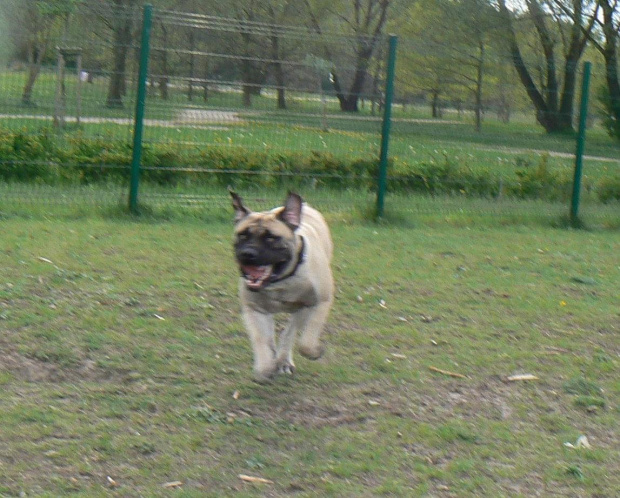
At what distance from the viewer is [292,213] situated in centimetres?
506

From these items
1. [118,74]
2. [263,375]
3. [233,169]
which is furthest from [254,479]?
[233,169]

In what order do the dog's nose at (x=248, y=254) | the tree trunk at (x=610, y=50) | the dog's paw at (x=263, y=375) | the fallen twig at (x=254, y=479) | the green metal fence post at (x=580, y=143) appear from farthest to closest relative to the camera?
1. the tree trunk at (x=610, y=50)
2. the green metal fence post at (x=580, y=143)
3. the dog's paw at (x=263, y=375)
4. the dog's nose at (x=248, y=254)
5. the fallen twig at (x=254, y=479)

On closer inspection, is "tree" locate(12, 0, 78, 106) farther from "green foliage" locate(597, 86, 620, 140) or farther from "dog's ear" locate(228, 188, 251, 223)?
"green foliage" locate(597, 86, 620, 140)

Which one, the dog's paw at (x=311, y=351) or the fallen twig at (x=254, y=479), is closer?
the fallen twig at (x=254, y=479)

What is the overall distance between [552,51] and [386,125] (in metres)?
18.8

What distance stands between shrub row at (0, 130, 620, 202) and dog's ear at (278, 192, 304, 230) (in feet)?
17.9

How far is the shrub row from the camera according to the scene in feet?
→ 34.3

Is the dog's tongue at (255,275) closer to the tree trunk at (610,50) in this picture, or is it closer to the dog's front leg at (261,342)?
the dog's front leg at (261,342)

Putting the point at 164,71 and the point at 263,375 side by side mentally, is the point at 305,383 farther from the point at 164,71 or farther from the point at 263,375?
the point at 164,71

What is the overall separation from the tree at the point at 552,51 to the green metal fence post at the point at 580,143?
0.55 ft

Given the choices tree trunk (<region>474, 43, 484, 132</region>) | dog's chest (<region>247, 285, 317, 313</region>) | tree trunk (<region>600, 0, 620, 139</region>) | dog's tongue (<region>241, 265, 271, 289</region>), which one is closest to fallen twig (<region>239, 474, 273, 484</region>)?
dog's tongue (<region>241, 265, 271, 289</region>)

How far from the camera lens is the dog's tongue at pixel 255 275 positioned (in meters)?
4.93

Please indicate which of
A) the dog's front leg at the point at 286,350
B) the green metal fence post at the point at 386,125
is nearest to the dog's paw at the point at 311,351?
the dog's front leg at the point at 286,350

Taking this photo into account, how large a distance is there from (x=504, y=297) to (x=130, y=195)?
459 cm
